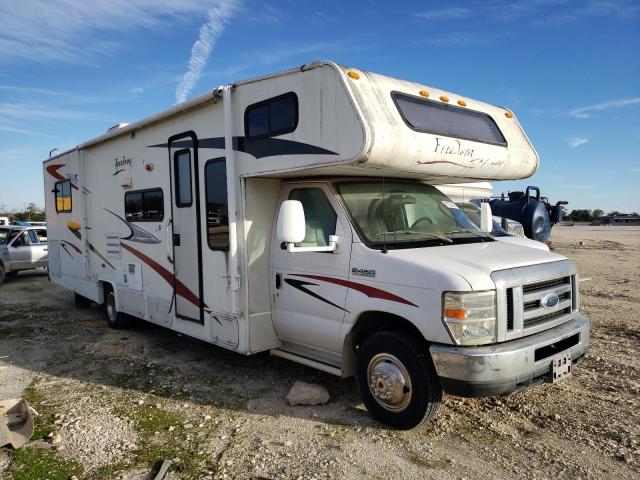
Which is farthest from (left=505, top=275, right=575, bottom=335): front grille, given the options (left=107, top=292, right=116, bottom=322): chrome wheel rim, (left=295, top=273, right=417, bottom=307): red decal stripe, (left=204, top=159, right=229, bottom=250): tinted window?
(left=107, top=292, right=116, bottom=322): chrome wheel rim

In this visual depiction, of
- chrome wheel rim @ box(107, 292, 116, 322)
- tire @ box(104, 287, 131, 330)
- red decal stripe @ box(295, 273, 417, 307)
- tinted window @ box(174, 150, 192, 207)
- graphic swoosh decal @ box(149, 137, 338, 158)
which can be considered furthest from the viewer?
chrome wheel rim @ box(107, 292, 116, 322)

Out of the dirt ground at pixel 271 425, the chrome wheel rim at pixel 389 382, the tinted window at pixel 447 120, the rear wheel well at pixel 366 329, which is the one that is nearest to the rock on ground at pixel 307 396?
the dirt ground at pixel 271 425

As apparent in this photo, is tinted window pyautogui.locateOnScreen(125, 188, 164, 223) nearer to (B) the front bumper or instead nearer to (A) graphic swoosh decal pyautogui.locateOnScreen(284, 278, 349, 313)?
(A) graphic swoosh decal pyautogui.locateOnScreen(284, 278, 349, 313)

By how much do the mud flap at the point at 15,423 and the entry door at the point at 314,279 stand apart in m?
2.35

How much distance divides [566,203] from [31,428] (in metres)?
13.9

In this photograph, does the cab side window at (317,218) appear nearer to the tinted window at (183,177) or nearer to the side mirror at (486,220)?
the tinted window at (183,177)

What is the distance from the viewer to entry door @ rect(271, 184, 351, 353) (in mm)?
4672

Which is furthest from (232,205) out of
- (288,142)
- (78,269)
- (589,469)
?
(78,269)

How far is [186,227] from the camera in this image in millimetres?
6129

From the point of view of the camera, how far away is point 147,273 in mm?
7016

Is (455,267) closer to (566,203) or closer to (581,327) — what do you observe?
(581,327)

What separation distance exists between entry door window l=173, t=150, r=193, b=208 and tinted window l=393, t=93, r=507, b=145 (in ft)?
8.89

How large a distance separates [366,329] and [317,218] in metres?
1.15

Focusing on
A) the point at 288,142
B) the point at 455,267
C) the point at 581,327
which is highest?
the point at 288,142
